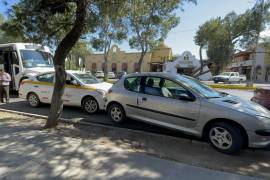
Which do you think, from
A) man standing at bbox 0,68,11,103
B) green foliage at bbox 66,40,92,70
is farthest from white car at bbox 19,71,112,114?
green foliage at bbox 66,40,92,70

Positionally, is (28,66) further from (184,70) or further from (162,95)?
(184,70)

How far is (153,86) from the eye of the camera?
21.4 ft

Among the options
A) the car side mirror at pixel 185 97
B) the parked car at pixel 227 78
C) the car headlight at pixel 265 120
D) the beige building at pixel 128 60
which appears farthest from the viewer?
the beige building at pixel 128 60

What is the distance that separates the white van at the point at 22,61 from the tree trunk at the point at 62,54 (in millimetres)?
6746

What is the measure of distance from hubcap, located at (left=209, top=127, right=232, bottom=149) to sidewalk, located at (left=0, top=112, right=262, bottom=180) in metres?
1.12

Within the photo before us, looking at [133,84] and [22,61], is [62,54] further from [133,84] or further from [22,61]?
[22,61]

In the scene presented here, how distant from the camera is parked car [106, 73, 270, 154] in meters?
4.86

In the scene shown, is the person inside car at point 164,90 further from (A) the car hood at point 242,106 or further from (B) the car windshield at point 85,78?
(B) the car windshield at point 85,78

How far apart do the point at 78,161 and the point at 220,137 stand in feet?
9.58

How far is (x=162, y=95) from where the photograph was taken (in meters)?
6.17

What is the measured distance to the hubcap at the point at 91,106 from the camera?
27.5 ft

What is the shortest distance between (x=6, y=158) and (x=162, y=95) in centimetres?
366

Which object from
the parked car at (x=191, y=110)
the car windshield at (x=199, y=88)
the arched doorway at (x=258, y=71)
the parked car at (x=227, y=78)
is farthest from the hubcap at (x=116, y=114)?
the arched doorway at (x=258, y=71)

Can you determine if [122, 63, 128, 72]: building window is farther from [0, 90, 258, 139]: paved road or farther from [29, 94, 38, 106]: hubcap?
[29, 94, 38, 106]: hubcap
